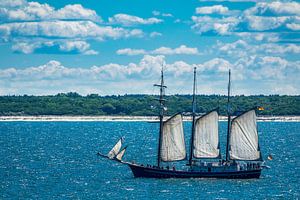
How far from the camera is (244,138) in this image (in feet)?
440

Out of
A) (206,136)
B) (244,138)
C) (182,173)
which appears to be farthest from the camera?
(244,138)

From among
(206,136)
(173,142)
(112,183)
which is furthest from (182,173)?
(112,183)

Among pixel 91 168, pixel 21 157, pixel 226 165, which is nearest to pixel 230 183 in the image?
pixel 226 165

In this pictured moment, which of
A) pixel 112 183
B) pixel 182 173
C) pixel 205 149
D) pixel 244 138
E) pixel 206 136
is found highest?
pixel 206 136

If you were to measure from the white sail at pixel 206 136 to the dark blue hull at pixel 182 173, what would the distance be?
2.97 metres

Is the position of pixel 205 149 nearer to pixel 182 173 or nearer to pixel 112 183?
pixel 182 173

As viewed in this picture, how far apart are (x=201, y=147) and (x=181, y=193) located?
16544 millimetres

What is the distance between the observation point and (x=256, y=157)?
134625 mm

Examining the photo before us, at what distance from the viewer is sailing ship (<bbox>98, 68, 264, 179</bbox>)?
132 meters

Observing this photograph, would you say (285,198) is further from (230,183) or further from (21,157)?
(21,157)

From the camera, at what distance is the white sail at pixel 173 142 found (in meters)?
132

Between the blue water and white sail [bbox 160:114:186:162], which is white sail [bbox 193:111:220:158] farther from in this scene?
the blue water

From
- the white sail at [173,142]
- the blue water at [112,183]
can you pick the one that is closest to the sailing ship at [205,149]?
the white sail at [173,142]

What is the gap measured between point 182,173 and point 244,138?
9783 millimetres
